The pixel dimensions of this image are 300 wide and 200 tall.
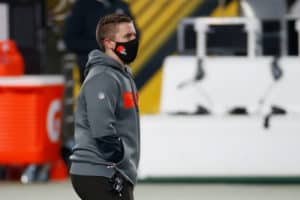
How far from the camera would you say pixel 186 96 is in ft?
35.8

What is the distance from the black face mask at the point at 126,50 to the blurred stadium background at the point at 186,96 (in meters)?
4.63

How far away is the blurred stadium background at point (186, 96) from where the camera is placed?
400 inches

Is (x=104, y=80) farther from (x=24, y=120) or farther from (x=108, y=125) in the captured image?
(x=24, y=120)

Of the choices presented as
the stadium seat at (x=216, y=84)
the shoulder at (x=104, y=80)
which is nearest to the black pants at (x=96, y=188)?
the shoulder at (x=104, y=80)

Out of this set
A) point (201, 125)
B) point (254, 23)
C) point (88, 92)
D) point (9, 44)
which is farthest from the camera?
point (254, 23)

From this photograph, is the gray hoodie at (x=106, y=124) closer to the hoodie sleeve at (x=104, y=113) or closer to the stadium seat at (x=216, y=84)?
the hoodie sleeve at (x=104, y=113)

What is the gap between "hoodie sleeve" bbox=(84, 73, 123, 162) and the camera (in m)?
4.67

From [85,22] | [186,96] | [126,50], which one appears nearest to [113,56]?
[126,50]

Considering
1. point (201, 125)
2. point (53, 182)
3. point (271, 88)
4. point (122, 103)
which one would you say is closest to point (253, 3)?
point (271, 88)

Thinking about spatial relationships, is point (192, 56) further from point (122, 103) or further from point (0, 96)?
point (122, 103)

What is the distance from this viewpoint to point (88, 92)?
187 inches

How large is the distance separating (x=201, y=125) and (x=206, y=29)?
1.72 m

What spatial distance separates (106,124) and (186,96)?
6.29m

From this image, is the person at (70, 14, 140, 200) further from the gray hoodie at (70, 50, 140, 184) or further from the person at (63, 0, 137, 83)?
the person at (63, 0, 137, 83)
